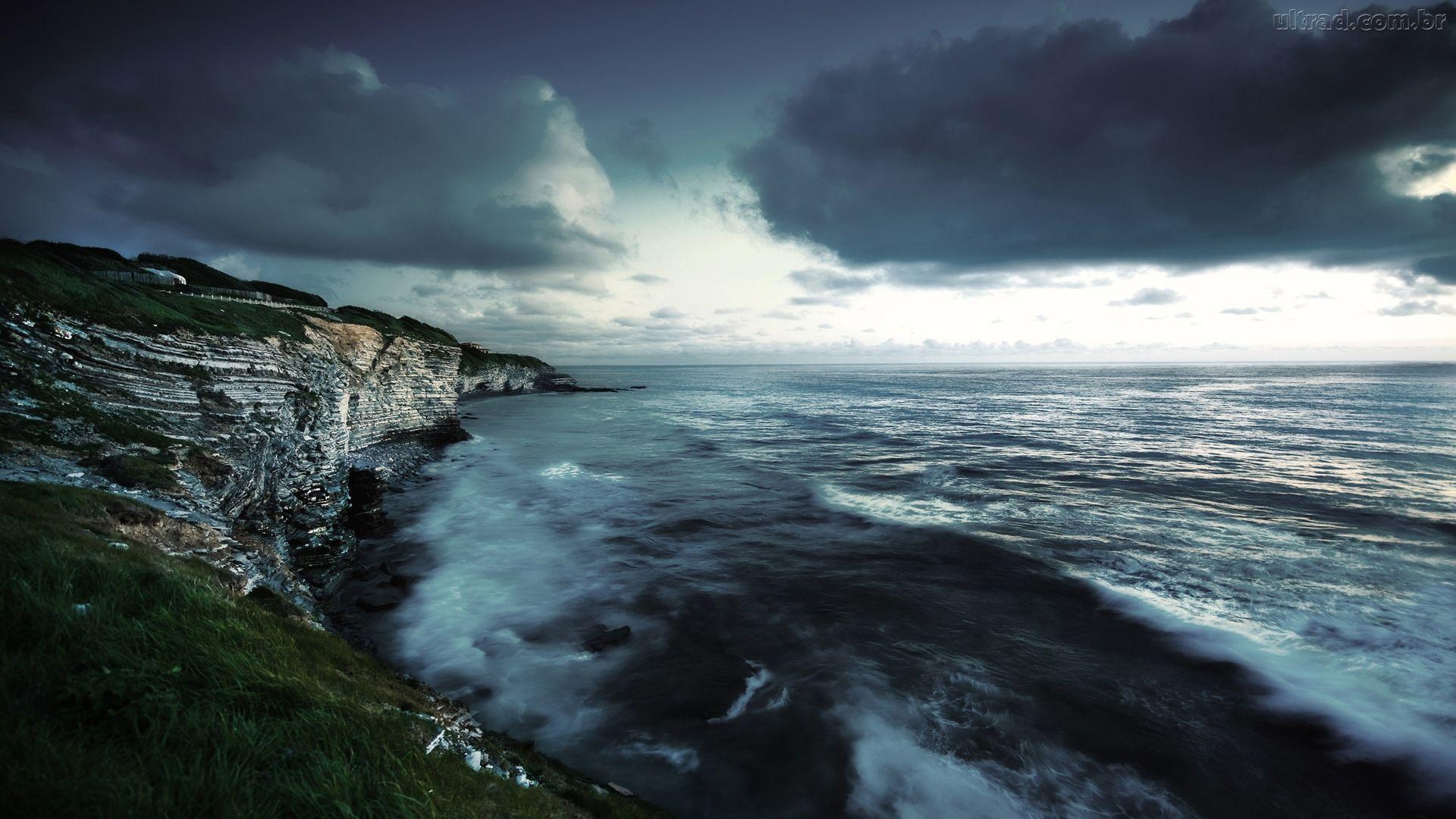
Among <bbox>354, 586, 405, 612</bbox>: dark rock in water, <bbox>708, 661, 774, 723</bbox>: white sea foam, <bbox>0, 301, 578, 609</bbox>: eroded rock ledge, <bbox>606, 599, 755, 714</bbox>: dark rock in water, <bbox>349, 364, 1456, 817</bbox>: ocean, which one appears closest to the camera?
<bbox>349, 364, 1456, 817</bbox>: ocean

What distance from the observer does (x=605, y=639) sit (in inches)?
519

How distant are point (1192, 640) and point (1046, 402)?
222ft

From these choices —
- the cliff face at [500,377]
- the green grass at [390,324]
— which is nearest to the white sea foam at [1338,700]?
the green grass at [390,324]

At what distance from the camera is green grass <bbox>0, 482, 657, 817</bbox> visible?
3.59 metres

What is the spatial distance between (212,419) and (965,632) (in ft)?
75.7

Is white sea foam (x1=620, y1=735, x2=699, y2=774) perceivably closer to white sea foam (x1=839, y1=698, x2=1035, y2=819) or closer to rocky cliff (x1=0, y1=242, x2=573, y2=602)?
white sea foam (x1=839, y1=698, x2=1035, y2=819)

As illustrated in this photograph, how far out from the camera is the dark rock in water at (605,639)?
1294 centimetres

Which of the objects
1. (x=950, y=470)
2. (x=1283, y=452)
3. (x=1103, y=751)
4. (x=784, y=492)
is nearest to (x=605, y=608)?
(x=1103, y=751)

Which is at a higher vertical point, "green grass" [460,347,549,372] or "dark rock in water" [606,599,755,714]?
"green grass" [460,347,549,372]

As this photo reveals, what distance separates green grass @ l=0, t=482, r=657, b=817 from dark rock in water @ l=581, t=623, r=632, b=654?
242 inches

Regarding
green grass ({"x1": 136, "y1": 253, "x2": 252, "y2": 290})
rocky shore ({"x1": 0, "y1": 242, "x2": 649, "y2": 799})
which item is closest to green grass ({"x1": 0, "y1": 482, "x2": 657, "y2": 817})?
rocky shore ({"x1": 0, "y1": 242, "x2": 649, "y2": 799})

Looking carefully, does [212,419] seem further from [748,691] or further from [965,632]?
[965,632]

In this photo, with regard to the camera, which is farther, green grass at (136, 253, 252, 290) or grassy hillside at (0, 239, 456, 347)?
green grass at (136, 253, 252, 290)

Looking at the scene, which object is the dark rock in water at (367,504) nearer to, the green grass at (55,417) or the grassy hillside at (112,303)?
the green grass at (55,417)
